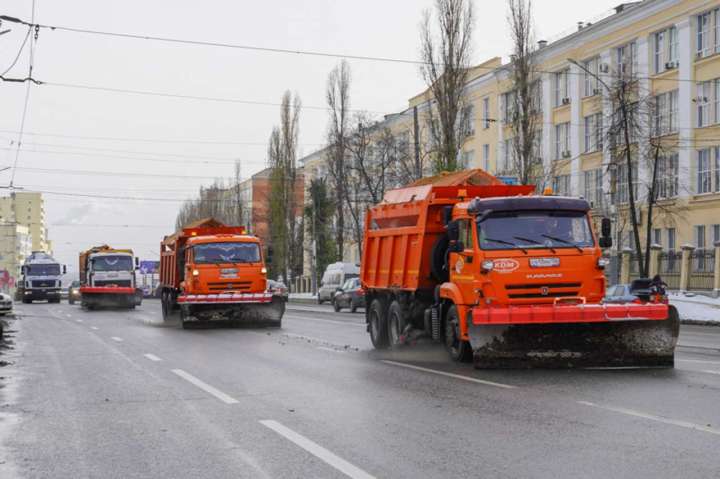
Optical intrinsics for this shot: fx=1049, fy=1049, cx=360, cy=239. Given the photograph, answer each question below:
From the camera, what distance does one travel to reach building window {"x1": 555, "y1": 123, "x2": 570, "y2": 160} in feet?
190

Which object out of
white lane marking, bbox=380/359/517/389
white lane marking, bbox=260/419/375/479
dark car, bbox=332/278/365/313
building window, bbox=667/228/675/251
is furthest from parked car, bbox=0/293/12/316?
building window, bbox=667/228/675/251

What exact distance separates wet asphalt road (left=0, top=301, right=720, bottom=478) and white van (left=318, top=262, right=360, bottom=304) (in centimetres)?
4121

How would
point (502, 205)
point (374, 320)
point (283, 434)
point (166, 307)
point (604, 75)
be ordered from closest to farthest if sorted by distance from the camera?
point (283, 434)
point (502, 205)
point (374, 320)
point (166, 307)
point (604, 75)

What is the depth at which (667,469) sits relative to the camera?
23.7ft

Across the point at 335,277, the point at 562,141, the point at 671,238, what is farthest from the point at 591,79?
the point at 335,277

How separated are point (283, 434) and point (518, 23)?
3921 centimetres

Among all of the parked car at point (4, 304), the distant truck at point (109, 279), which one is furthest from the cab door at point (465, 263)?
the distant truck at point (109, 279)

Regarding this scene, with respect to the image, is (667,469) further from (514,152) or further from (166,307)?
(514,152)

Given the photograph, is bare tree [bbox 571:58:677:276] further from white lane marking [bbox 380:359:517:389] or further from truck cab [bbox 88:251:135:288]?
truck cab [bbox 88:251:135:288]

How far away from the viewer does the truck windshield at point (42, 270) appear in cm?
7194

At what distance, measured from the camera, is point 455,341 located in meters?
16.3

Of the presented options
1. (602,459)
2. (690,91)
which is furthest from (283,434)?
(690,91)

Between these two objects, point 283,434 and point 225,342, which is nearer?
point 283,434

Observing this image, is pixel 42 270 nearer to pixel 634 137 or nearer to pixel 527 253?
pixel 634 137
